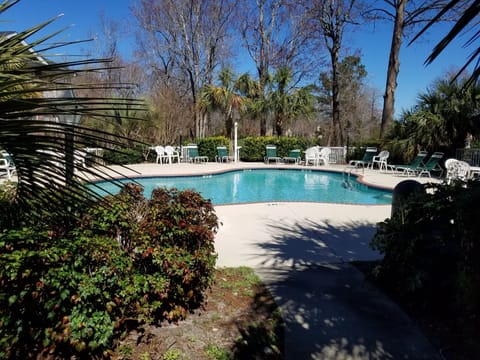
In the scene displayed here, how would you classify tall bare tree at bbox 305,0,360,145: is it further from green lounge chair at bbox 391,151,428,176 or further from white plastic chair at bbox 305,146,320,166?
green lounge chair at bbox 391,151,428,176

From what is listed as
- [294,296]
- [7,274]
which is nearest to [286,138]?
[294,296]

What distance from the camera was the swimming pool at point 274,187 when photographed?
8727 mm

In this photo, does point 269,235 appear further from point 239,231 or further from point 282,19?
point 282,19

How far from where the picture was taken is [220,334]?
6.79 ft

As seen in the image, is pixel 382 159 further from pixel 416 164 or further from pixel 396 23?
pixel 396 23

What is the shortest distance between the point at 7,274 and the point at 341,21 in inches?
756

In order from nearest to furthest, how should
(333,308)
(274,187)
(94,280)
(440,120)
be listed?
1. (94,280)
2. (333,308)
3. (274,187)
4. (440,120)

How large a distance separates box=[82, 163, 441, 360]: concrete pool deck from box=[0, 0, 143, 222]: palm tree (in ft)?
0.68

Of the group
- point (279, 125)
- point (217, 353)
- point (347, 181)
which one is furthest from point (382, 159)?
point (217, 353)

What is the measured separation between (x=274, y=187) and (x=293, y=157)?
221 inches

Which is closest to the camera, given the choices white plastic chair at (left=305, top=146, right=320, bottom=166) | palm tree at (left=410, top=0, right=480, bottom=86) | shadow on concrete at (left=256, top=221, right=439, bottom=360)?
palm tree at (left=410, top=0, right=480, bottom=86)

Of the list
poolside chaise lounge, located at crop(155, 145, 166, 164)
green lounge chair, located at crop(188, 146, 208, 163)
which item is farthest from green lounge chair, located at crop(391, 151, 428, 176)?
poolside chaise lounge, located at crop(155, 145, 166, 164)

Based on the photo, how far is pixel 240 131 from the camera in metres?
24.2

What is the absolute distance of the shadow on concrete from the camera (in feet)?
6.43
